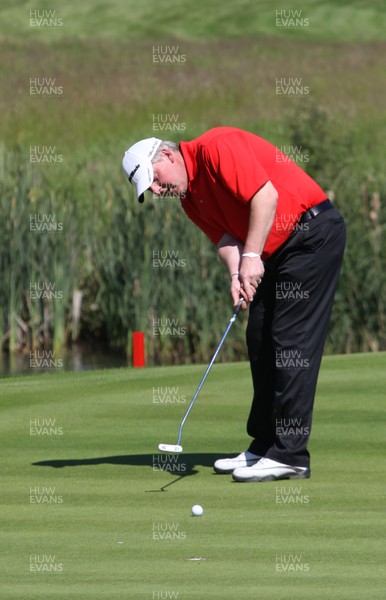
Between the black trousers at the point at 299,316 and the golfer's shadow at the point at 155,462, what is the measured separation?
0.42 meters

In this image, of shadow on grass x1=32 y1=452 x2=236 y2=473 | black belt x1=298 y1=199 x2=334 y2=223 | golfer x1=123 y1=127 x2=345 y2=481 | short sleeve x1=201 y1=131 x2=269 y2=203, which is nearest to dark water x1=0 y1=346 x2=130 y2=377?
shadow on grass x1=32 y1=452 x2=236 y2=473

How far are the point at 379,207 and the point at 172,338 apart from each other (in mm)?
2745

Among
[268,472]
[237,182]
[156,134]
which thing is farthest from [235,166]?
[156,134]

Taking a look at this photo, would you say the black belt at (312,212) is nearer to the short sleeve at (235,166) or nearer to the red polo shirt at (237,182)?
the red polo shirt at (237,182)

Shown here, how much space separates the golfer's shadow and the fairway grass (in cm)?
1

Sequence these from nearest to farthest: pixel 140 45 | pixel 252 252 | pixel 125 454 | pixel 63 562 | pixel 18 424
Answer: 1. pixel 63 562
2. pixel 252 252
3. pixel 125 454
4. pixel 18 424
5. pixel 140 45

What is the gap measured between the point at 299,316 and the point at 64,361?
34.3 feet

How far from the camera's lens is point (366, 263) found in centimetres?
1577

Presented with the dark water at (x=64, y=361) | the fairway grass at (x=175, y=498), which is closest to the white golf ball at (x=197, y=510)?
the fairway grass at (x=175, y=498)

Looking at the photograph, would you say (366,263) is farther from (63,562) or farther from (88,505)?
(63,562)

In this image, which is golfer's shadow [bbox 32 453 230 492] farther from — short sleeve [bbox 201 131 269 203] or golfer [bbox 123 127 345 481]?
short sleeve [bbox 201 131 269 203]

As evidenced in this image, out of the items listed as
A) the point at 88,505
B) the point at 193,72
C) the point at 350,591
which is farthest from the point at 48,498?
the point at 193,72

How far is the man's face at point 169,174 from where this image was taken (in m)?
6.13

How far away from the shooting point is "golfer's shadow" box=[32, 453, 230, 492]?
6.48 meters
